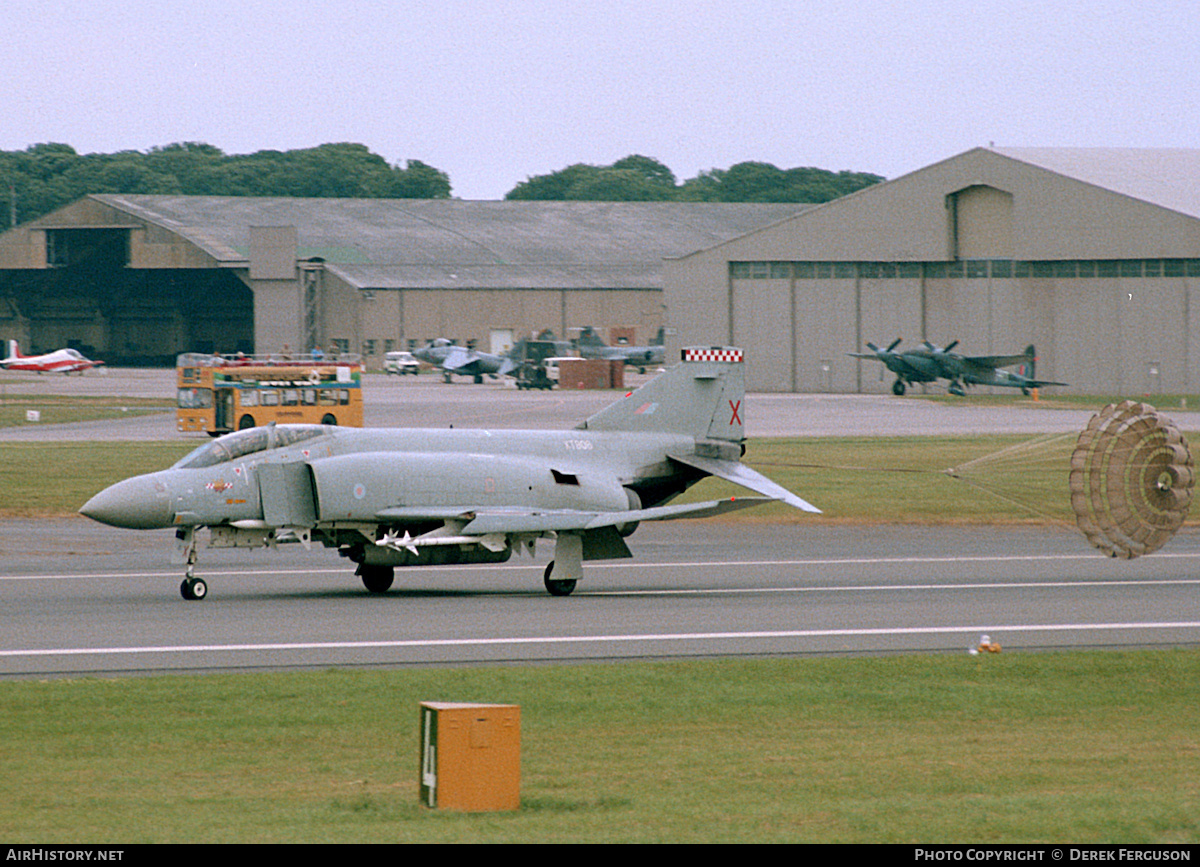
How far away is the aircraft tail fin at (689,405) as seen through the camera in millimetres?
23891

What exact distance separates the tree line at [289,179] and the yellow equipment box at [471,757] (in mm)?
156528

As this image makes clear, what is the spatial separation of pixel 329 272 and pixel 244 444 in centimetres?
9490

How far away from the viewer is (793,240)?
270 feet

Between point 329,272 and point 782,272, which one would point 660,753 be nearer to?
point 782,272

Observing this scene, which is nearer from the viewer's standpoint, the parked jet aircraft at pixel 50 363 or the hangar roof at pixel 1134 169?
the hangar roof at pixel 1134 169

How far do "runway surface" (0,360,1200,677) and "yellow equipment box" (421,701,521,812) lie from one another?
674cm

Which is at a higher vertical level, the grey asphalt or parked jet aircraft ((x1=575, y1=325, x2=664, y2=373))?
parked jet aircraft ((x1=575, y1=325, x2=664, y2=373))

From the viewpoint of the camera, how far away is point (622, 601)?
21125 mm

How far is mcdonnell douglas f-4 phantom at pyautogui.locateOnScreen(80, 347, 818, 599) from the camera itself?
20625mm

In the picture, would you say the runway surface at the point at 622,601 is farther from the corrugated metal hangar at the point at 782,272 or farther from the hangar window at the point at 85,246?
the hangar window at the point at 85,246

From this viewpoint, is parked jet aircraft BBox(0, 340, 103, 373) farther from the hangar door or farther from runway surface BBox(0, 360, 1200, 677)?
runway surface BBox(0, 360, 1200, 677)

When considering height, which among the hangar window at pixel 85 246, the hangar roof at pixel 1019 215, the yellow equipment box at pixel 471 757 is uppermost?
the hangar window at pixel 85 246

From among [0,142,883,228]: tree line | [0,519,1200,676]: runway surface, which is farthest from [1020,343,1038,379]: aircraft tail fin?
[0,142,883,228]: tree line

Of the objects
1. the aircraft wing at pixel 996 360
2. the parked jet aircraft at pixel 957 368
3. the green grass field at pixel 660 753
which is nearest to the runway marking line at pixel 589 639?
the green grass field at pixel 660 753
